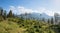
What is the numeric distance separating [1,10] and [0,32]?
68931mm

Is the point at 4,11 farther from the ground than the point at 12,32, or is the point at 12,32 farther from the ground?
the point at 4,11

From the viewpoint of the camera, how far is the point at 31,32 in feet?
114

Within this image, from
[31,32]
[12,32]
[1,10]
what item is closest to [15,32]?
[12,32]

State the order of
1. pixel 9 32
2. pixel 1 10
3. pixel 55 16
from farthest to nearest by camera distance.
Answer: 1. pixel 55 16
2. pixel 1 10
3. pixel 9 32

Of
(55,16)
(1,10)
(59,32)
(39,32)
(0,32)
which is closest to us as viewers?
(0,32)

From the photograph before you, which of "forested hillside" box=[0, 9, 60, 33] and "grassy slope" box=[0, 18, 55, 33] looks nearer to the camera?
"grassy slope" box=[0, 18, 55, 33]

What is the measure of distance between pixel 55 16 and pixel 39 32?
109 meters

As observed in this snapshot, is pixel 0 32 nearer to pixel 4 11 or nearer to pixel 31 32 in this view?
pixel 31 32

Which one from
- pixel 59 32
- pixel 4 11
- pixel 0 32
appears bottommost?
pixel 59 32

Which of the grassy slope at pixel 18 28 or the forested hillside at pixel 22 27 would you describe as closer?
the grassy slope at pixel 18 28

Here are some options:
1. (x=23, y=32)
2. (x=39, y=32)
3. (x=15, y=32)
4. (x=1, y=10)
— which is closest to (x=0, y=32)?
(x=15, y=32)

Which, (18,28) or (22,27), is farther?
(22,27)

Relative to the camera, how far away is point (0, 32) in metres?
30.3

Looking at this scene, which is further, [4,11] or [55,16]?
[55,16]
